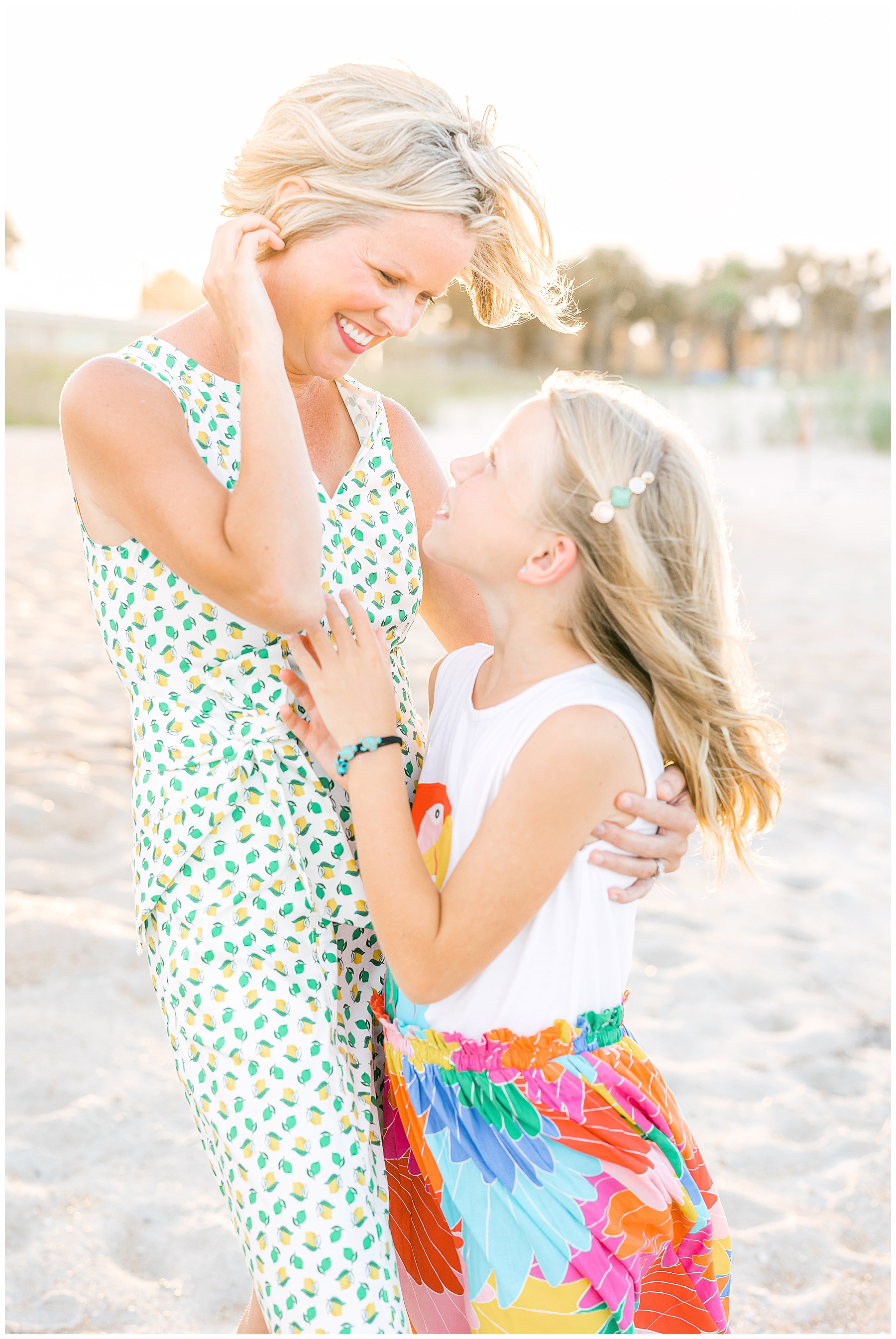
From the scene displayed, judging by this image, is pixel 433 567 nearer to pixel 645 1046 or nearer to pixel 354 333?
pixel 354 333

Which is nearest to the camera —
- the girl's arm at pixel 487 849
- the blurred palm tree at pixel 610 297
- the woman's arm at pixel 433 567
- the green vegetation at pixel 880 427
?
the girl's arm at pixel 487 849

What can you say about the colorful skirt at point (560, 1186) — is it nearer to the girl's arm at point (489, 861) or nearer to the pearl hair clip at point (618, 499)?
the girl's arm at point (489, 861)

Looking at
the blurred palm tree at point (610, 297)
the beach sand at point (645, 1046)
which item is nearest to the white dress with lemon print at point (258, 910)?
the beach sand at point (645, 1046)

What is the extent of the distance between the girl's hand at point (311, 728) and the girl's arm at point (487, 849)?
5.5 inches

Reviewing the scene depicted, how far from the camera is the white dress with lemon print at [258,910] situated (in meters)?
1.51

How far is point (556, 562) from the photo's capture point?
161 centimetres

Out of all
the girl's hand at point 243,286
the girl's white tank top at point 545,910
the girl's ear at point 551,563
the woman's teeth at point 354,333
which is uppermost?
the girl's hand at point 243,286

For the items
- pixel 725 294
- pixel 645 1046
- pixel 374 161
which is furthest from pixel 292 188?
pixel 725 294

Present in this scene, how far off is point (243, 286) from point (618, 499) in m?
0.61

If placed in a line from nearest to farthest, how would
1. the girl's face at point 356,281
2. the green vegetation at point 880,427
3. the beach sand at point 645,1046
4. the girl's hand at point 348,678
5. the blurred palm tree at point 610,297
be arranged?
the girl's hand at point 348,678 → the girl's face at point 356,281 → the beach sand at point 645,1046 → the green vegetation at point 880,427 → the blurred palm tree at point 610,297

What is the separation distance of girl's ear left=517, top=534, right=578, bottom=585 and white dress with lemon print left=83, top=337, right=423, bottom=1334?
1.01 feet

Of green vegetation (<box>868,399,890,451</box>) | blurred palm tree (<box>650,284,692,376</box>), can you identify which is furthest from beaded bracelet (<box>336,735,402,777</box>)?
blurred palm tree (<box>650,284,692,376</box>)

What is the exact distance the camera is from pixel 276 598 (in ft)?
5.01

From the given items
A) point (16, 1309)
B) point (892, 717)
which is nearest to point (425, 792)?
point (16, 1309)
